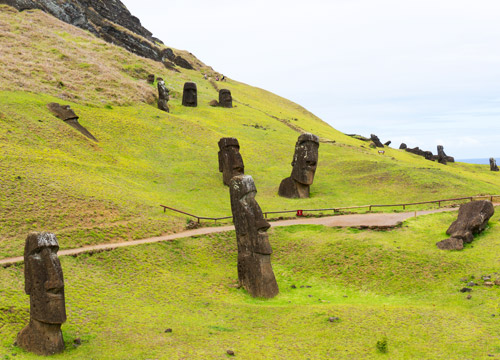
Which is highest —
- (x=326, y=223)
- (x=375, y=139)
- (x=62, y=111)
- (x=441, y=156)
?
(x=375, y=139)

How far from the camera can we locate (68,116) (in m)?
47.1

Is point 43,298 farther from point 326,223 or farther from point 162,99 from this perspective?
point 162,99

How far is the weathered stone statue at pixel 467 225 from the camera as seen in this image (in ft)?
86.0

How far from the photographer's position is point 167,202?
36.9 meters

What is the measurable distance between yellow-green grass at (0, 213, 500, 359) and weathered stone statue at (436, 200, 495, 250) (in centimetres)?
55

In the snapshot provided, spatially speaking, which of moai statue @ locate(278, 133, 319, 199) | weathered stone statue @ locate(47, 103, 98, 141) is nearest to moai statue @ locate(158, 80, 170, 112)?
weathered stone statue @ locate(47, 103, 98, 141)

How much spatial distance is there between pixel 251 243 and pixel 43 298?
32.1 ft

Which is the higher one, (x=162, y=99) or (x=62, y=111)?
(x=162, y=99)

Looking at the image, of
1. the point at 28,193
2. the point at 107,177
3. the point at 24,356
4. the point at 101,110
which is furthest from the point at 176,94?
the point at 24,356

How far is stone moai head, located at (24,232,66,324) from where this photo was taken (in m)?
16.9

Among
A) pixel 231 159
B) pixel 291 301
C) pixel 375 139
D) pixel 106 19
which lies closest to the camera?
pixel 291 301

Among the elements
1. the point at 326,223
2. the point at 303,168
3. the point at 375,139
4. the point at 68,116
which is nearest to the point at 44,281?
the point at 326,223

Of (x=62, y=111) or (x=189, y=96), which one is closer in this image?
(x=62, y=111)

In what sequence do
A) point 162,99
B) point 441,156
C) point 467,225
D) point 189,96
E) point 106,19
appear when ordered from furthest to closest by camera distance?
1. point 106,19
2. point 441,156
3. point 189,96
4. point 162,99
5. point 467,225
